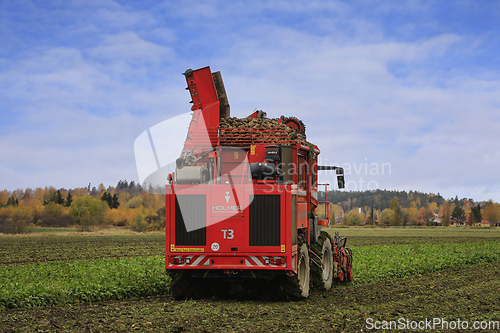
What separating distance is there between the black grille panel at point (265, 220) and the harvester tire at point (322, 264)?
9.72ft

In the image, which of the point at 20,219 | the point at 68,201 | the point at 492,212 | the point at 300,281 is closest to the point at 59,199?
the point at 68,201

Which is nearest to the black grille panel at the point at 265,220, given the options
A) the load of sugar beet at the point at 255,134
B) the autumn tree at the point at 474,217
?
the load of sugar beet at the point at 255,134

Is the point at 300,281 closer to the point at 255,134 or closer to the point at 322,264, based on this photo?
the point at 322,264

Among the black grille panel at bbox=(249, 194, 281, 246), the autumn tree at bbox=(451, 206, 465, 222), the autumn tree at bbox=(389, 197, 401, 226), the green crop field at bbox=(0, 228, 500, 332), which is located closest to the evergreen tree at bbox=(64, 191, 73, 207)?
the green crop field at bbox=(0, 228, 500, 332)

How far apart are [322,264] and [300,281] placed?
2238 millimetres

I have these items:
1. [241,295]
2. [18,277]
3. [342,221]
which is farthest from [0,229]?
[342,221]

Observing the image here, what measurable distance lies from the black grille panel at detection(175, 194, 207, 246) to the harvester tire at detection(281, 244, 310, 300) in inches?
91.4

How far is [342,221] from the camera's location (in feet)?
522

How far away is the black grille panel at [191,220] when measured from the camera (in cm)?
1161

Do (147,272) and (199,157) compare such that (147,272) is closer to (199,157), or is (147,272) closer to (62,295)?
(62,295)

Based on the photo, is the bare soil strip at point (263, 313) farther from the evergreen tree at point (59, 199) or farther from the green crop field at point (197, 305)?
the evergreen tree at point (59, 199)

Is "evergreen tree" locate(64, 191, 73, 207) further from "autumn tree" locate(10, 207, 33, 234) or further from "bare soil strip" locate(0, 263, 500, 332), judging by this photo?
"bare soil strip" locate(0, 263, 500, 332)

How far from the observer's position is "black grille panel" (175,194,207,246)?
11609 millimetres

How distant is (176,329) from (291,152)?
5.97 meters
